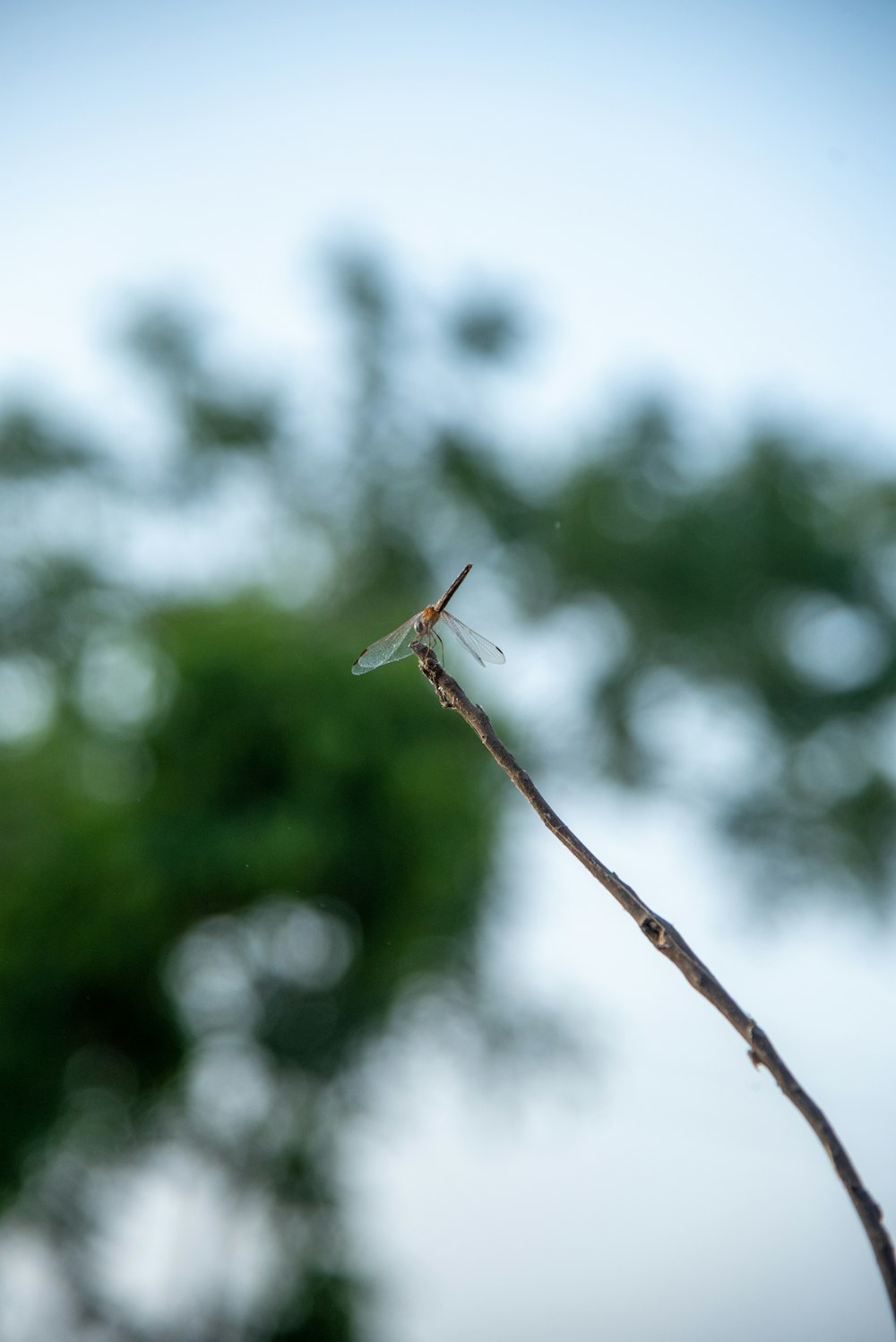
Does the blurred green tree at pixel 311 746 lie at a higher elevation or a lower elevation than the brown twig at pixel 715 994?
higher

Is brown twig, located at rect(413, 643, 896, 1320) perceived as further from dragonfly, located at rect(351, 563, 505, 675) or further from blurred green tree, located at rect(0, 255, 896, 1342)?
blurred green tree, located at rect(0, 255, 896, 1342)

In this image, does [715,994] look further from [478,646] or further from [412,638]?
[478,646]

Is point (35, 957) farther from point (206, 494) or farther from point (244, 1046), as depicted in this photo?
point (206, 494)

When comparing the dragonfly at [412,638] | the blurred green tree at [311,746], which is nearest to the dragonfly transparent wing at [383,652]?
the dragonfly at [412,638]

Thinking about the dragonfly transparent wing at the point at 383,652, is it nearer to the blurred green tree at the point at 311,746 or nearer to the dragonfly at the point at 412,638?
the dragonfly at the point at 412,638

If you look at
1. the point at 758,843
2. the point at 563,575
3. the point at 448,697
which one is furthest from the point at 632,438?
the point at 448,697

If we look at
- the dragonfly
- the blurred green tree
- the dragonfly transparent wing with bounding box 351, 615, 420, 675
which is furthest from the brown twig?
the blurred green tree
